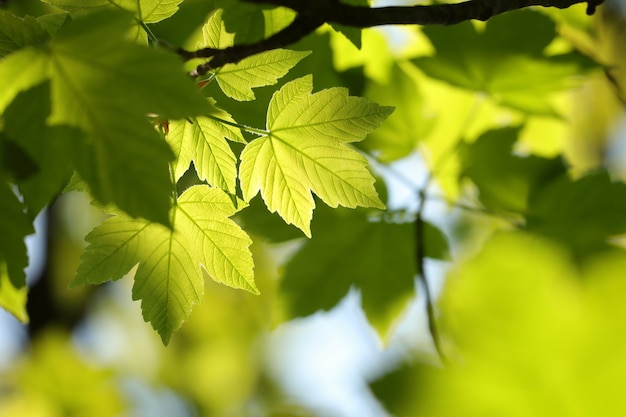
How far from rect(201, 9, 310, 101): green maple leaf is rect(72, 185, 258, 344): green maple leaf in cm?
17

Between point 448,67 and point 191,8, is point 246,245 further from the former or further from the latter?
point 191,8

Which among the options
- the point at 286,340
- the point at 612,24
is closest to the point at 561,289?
the point at 612,24

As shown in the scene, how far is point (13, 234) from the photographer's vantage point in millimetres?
770

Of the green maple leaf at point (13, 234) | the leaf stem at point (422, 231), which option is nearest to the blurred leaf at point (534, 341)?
the leaf stem at point (422, 231)

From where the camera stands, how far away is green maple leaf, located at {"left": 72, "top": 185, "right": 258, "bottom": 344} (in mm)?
896

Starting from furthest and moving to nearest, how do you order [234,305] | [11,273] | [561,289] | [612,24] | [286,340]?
[286,340]
[234,305]
[612,24]
[11,273]
[561,289]

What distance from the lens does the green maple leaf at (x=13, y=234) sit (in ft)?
2.46

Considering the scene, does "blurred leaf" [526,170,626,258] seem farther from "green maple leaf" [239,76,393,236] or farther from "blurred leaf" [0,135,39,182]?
"blurred leaf" [0,135,39,182]

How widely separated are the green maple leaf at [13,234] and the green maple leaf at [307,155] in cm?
31

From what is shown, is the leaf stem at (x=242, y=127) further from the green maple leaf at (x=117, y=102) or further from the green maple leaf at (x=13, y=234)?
the green maple leaf at (x=13, y=234)

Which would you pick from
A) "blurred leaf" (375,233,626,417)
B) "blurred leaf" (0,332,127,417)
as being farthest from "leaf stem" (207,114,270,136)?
"blurred leaf" (0,332,127,417)

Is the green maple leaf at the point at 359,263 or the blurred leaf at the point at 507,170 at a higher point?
the blurred leaf at the point at 507,170

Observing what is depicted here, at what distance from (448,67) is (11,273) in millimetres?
996

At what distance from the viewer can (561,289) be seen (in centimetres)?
46
